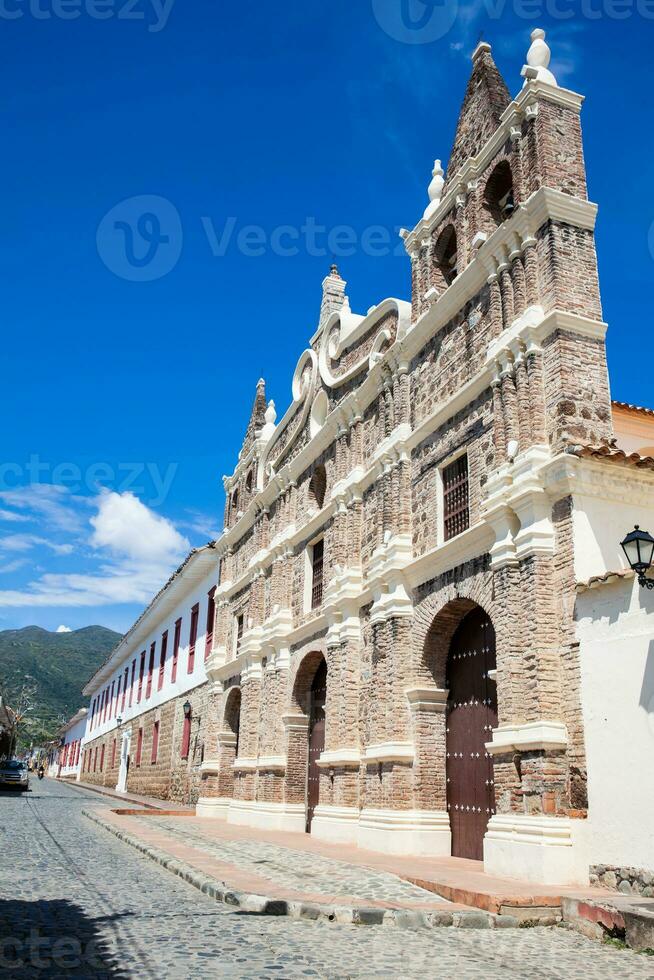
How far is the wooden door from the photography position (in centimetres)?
1678

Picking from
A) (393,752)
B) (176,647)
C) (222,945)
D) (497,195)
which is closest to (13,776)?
(176,647)

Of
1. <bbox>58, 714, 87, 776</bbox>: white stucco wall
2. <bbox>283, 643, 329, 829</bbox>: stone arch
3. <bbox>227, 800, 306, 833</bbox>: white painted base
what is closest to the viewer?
<bbox>227, 800, 306, 833</bbox>: white painted base

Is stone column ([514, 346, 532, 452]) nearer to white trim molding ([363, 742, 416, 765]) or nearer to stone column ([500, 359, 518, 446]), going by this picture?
stone column ([500, 359, 518, 446])

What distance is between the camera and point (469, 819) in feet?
37.2

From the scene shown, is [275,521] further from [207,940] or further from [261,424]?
[207,940]

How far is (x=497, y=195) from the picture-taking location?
43.2 ft

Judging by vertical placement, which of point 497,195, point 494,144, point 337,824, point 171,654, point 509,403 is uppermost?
point 494,144

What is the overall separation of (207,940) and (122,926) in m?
0.79

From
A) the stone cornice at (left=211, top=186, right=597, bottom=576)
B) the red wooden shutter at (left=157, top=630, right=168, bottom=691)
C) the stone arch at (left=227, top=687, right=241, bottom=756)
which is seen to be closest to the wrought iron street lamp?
the stone cornice at (left=211, top=186, right=597, bottom=576)

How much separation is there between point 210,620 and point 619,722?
19744mm

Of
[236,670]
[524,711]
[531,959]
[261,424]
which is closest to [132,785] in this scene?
[236,670]

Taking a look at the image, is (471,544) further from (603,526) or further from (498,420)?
(603,526)

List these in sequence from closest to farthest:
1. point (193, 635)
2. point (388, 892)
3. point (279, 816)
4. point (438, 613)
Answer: point (388, 892) → point (438, 613) → point (279, 816) → point (193, 635)

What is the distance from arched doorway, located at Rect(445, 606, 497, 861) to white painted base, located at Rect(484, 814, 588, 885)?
1.76 metres
